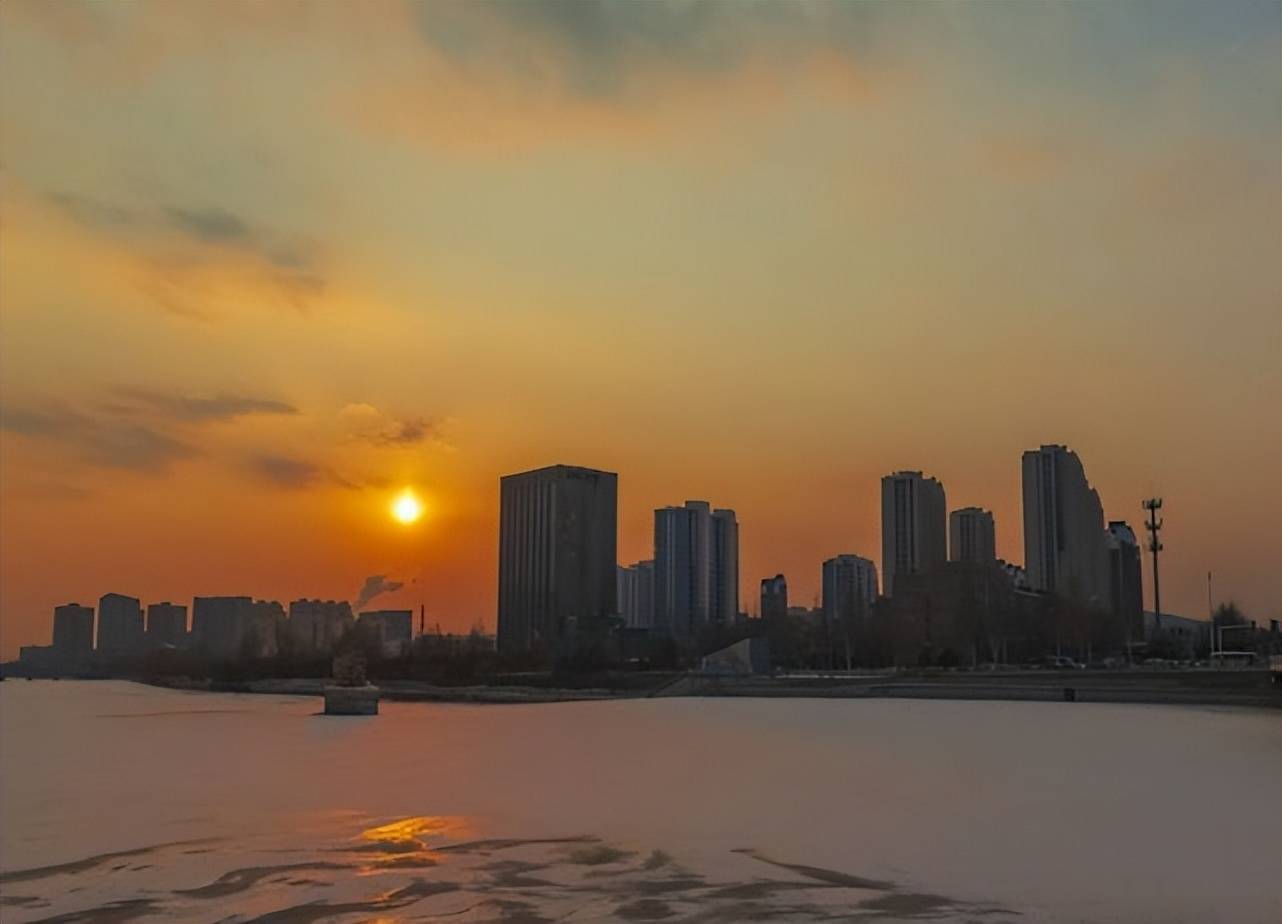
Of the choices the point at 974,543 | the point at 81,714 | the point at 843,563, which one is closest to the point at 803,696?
the point at 81,714

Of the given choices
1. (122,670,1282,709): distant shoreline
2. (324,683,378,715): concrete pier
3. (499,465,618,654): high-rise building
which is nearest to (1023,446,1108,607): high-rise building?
(499,465,618,654): high-rise building

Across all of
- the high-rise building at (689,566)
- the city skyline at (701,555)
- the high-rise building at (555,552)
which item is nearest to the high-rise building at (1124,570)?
the city skyline at (701,555)

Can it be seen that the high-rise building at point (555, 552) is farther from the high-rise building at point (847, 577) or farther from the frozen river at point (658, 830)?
the frozen river at point (658, 830)

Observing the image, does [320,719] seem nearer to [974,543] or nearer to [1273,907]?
[1273,907]

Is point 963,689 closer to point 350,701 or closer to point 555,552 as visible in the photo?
point 350,701

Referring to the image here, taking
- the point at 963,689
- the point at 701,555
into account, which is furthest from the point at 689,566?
the point at 963,689

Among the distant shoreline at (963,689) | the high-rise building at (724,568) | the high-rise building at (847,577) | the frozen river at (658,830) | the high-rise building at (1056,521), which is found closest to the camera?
the frozen river at (658,830)
